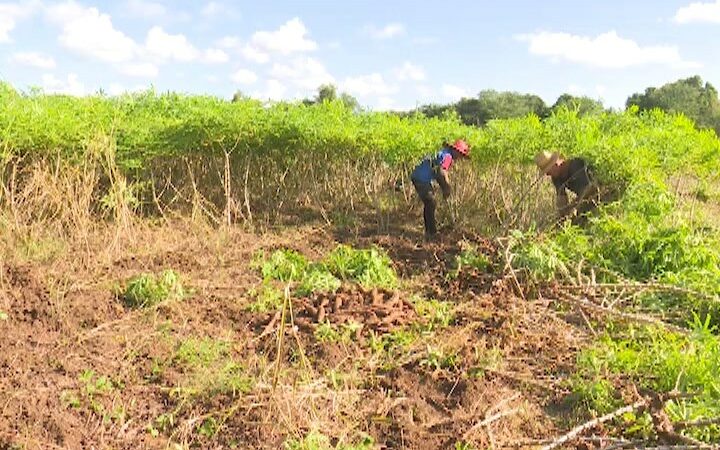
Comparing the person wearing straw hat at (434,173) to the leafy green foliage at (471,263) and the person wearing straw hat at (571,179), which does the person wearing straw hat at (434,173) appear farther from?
the leafy green foliage at (471,263)

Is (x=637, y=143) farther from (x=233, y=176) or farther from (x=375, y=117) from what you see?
(x=233, y=176)

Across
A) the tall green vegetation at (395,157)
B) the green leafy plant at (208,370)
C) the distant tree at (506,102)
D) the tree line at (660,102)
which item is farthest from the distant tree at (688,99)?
the green leafy plant at (208,370)

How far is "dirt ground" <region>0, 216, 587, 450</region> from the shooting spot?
3850mm

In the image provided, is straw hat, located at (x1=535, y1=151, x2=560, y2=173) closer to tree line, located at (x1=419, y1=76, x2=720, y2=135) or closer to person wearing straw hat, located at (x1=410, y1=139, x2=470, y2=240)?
person wearing straw hat, located at (x1=410, y1=139, x2=470, y2=240)

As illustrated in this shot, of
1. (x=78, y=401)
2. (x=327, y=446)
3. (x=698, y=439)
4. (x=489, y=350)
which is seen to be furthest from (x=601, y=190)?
(x=78, y=401)

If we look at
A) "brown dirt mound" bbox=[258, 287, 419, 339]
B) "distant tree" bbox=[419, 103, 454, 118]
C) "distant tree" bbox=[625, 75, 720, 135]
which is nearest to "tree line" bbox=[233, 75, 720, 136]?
"distant tree" bbox=[625, 75, 720, 135]

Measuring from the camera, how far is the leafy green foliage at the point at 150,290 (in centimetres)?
573

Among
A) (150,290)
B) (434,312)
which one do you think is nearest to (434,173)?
(434,312)

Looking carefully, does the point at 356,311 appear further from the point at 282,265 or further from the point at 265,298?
the point at 282,265

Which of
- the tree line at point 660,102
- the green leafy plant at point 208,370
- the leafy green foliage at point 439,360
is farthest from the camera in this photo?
the tree line at point 660,102

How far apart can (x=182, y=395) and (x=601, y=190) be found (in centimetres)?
557

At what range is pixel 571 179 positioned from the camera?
7871mm

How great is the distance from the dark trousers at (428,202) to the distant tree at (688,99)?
24695 millimetres

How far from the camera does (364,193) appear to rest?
10.5 meters
